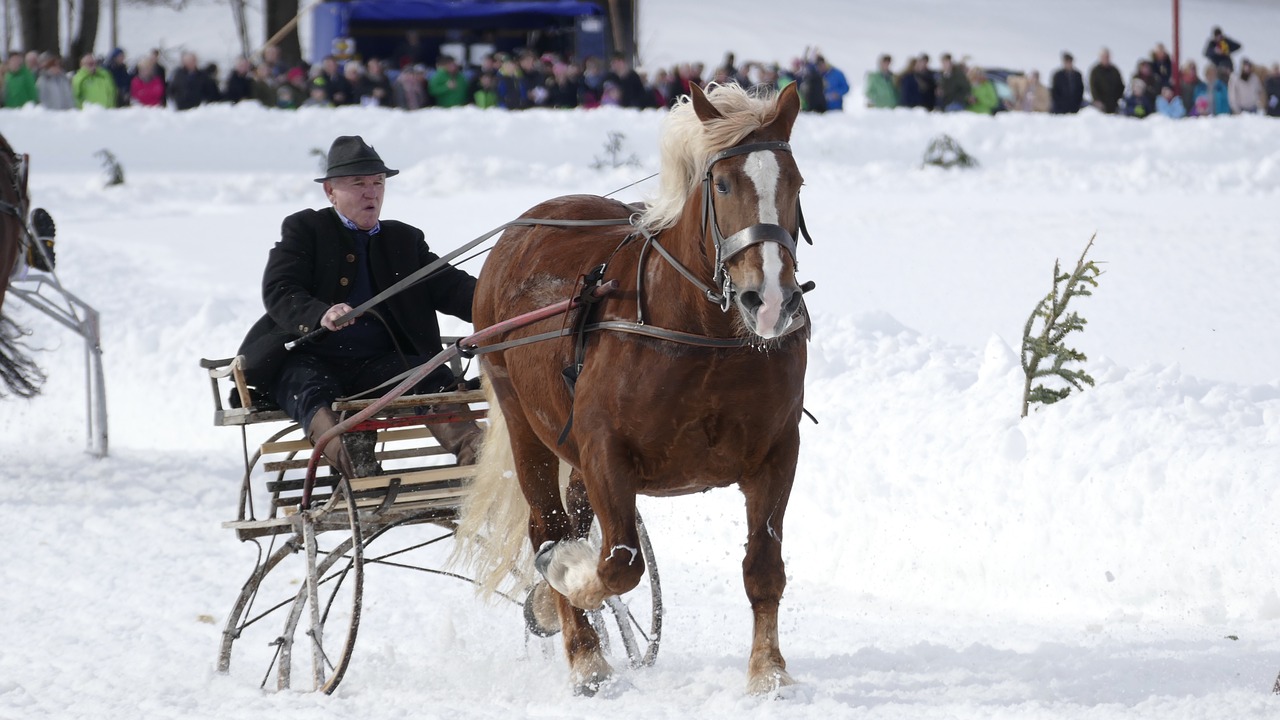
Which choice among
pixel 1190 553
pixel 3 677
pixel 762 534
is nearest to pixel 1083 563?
pixel 1190 553

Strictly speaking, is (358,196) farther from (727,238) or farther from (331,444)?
(727,238)

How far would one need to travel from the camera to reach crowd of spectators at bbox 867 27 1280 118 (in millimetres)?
19578

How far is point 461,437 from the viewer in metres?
5.96

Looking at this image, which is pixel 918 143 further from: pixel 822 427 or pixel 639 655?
pixel 639 655

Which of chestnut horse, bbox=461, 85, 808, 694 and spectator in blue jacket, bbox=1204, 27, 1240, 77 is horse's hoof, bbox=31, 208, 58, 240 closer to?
chestnut horse, bbox=461, 85, 808, 694

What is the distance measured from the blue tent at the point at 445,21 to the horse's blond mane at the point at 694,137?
65.1ft

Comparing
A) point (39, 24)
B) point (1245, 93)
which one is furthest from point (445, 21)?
point (1245, 93)

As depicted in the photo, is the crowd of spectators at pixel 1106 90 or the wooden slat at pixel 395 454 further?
the crowd of spectators at pixel 1106 90

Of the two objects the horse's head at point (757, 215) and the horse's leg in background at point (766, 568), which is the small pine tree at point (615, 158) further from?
the horse's head at point (757, 215)

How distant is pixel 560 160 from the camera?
17.6m

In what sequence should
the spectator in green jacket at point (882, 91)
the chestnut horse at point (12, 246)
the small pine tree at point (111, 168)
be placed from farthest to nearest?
the spectator in green jacket at point (882, 91) < the small pine tree at point (111, 168) < the chestnut horse at point (12, 246)

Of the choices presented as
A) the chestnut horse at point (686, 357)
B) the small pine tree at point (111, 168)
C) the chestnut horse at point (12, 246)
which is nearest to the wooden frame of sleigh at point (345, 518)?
the chestnut horse at point (686, 357)

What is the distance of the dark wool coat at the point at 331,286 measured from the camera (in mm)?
5561

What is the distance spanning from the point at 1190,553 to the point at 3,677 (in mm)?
4399
